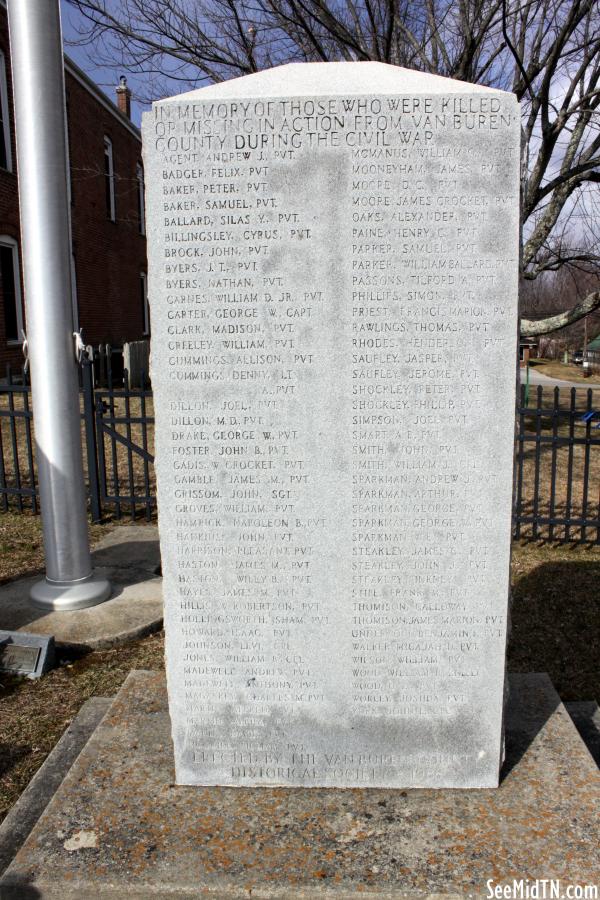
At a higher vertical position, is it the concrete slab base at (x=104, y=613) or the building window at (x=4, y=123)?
the building window at (x=4, y=123)

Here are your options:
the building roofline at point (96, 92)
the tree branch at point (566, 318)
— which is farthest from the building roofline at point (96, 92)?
the tree branch at point (566, 318)

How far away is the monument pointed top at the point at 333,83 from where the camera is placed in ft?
7.24

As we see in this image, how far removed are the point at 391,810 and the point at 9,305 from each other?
54.5 feet

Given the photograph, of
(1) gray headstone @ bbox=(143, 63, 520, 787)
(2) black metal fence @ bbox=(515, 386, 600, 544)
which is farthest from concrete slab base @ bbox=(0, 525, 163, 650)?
(2) black metal fence @ bbox=(515, 386, 600, 544)

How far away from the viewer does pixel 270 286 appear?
228cm

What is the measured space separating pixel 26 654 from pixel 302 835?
2434mm

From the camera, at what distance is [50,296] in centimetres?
453

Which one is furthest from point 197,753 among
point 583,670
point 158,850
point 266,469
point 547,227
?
point 547,227

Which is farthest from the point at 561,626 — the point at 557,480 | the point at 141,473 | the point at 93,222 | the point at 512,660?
the point at 93,222

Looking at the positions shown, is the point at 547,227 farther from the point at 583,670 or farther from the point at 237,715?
the point at 237,715

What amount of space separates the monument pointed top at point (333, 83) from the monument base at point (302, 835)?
230cm

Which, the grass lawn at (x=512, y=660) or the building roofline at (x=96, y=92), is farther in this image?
the building roofline at (x=96, y=92)

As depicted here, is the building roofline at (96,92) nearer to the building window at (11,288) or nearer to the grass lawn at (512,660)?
the building window at (11,288)

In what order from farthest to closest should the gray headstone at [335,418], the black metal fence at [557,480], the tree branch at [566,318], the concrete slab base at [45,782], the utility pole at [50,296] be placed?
the tree branch at [566,318] → the black metal fence at [557,480] → the utility pole at [50,296] → the concrete slab base at [45,782] → the gray headstone at [335,418]
